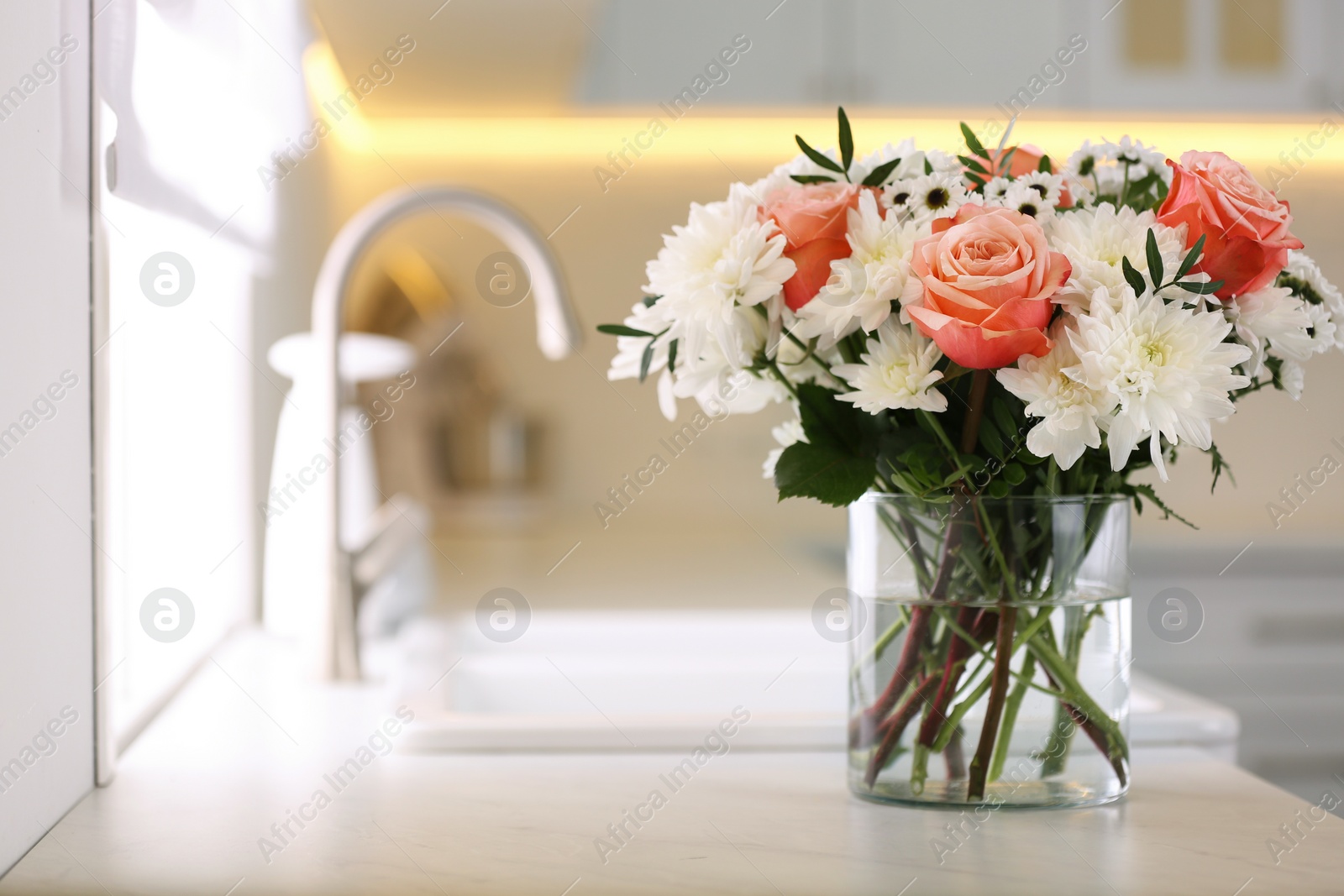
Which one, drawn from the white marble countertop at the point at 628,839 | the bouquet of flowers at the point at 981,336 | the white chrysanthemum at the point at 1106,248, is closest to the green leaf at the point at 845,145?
the bouquet of flowers at the point at 981,336

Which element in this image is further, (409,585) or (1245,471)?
(1245,471)

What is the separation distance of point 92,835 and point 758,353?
1.38 feet

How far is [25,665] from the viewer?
0.54 metres

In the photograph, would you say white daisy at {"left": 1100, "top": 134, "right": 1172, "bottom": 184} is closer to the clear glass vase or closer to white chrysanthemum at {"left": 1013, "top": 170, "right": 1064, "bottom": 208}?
white chrysanthemum at {"left": 1013, "top": 170, "right": 1064, "bottom": 208}

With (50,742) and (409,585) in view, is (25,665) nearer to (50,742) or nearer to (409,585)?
(50,742)

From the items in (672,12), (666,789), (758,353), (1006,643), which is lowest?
(666,789)

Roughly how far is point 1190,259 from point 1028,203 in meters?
0.08

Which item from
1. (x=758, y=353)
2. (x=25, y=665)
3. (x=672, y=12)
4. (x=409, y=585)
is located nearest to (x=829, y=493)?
(x=758, y=353)

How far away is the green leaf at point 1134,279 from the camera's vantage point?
492 millimetres

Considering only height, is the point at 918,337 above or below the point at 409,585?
above

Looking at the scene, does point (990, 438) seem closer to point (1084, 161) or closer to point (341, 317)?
point (1084, 161)

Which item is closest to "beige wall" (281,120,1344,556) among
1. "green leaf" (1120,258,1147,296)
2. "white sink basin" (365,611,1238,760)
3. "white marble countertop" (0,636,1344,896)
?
"white sink basin" (365,611,1238,760)

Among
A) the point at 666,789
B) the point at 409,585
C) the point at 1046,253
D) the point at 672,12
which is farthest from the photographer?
the point at 672,12

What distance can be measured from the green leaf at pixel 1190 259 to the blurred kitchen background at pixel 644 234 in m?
0.96
